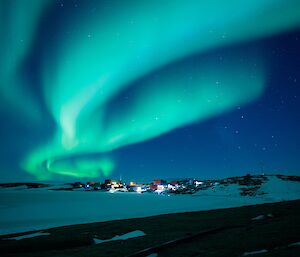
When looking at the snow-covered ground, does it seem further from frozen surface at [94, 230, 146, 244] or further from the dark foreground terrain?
frozen surface at [94, 230, 146, 244]

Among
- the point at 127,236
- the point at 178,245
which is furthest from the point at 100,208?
the point at 178,245

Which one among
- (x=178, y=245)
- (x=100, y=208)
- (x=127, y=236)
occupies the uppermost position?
(x=100, y=208)

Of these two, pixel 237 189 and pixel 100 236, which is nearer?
pixel 100 236

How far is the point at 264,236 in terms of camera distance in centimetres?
2075

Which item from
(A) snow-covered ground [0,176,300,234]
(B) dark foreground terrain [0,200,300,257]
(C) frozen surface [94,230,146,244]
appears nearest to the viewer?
(B) dark foreground terrain [0,200,300,257]

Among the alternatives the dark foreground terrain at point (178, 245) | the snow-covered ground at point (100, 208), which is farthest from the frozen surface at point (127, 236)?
the snow-covered ground at point (100, 208)

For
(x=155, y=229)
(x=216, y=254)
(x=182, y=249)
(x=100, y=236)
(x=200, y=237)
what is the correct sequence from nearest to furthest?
(x=216, y=254), (x=182, y=249), (x=200, y=237), (x=100, y=236), (x=155, y=229)

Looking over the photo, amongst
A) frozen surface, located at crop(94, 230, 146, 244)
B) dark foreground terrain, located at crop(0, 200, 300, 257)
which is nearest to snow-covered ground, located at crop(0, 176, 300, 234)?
dark foreground terrain, located at crop(0, 200, 300, 257)

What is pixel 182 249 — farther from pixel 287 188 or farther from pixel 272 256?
pixel 287 188

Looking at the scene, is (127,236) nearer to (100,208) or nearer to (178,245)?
(178,245)

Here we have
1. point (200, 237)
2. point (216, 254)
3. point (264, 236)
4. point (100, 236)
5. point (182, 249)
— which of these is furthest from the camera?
point (100, 236)

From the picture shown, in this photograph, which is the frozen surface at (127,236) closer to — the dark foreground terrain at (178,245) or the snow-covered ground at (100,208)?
the dark foreground terrain at (178,245)

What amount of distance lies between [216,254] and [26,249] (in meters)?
13.6

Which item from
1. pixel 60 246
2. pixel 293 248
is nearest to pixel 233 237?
pixel 293 248
